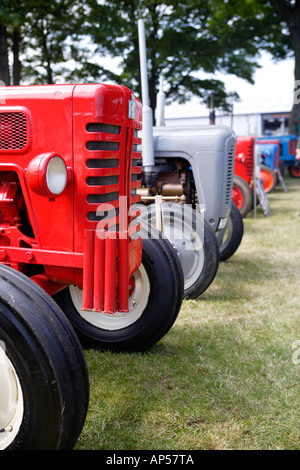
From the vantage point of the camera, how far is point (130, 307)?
263 cm

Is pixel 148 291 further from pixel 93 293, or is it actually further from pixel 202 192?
pixel 202 192

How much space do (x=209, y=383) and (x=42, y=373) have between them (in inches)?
41.9

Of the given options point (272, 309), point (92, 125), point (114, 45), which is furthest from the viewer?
point (114, 45)

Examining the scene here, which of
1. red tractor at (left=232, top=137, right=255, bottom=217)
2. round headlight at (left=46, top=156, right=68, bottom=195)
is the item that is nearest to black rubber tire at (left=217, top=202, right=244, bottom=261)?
red tractor at (left=232, top=137, right=255, bottom=217)

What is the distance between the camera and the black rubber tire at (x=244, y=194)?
24.1 feet

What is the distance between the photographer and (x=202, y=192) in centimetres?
395

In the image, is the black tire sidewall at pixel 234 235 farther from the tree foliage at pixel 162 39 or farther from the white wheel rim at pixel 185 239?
the tree foliage at pixel 162 39

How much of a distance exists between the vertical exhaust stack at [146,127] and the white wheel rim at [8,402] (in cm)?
218

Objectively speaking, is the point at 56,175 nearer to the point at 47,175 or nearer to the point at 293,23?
the point at 47,175

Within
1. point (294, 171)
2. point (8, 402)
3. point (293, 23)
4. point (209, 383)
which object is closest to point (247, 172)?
point (209, 383)

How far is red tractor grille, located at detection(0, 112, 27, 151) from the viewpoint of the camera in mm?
1985
